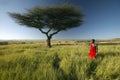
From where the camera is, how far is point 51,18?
1489 inches

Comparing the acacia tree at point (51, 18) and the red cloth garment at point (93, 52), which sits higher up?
the acacia tree at point (51, 18)

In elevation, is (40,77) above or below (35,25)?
below

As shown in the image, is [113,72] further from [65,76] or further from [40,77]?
[40,77]

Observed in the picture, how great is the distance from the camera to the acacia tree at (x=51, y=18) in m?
37.1

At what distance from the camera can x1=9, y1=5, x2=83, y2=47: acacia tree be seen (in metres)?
37.1

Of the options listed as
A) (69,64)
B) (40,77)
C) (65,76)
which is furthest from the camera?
(69,64)

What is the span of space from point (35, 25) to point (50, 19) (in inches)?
125

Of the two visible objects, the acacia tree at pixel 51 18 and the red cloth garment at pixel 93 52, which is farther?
the acacia tree at pixel 51 18

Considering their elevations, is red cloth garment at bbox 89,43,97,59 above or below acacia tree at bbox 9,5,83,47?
below

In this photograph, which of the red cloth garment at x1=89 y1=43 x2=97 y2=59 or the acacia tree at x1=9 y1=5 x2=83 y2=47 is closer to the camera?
the red cloth garment at x1=89 y1=43 x2=97 y2=59

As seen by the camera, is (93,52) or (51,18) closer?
(93,52)

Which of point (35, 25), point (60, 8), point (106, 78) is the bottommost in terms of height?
point (106, 78)

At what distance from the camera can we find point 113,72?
21.8 feet

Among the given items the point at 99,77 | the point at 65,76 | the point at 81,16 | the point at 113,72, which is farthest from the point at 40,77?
the point at 81,16
